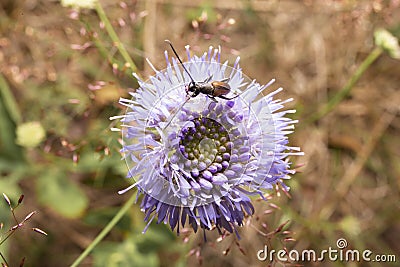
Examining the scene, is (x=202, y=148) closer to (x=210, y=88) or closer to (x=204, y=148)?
(x=204, y=148)

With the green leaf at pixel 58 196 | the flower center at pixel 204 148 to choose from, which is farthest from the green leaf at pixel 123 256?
the flower center at pixel 204 148

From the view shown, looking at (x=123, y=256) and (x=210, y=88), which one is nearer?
(x=210, y=88)

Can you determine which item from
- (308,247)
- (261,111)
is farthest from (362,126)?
(261,111)

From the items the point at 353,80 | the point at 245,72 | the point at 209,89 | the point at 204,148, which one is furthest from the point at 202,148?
the point at 245,72

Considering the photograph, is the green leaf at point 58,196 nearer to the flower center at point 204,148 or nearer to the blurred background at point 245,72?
the blurred background at point 245,72

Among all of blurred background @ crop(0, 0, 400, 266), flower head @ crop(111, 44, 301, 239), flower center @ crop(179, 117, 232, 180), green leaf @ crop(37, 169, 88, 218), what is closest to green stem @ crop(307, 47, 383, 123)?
blurred background @ crop(0, 0, 400, 266)

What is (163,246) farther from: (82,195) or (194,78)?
(194,78)
